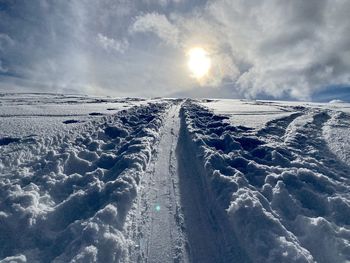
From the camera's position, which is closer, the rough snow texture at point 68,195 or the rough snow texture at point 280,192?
the rough snow texture at point 68,195

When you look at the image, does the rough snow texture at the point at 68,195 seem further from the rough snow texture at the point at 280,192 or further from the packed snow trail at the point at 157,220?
the rough snow texture at the point at 280,192

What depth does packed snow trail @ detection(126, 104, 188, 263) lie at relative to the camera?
6883mm

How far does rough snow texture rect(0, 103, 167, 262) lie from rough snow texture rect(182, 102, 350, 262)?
2864 millimetres

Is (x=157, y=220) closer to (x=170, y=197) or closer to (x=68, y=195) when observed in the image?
(x=170, y=197)

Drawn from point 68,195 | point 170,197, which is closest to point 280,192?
point 170,197

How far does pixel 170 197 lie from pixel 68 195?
3.10 m

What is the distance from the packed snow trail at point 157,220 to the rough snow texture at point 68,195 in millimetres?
294

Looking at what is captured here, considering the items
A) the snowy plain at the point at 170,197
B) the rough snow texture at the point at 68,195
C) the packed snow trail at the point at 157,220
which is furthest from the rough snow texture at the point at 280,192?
the rough snow texture at the point at 68,195

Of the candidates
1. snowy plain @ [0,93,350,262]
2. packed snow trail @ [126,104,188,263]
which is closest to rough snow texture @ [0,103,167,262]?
snowy plain @ [0,93,350,262]

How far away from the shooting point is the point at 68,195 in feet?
29.7

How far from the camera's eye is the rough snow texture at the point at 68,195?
6.84 metres

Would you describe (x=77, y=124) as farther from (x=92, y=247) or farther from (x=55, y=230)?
(x=92, y=247)

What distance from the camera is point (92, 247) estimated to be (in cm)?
666

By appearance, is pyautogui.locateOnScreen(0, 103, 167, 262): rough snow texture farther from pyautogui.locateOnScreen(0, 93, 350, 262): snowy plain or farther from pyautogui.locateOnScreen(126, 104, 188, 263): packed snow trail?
pyautogui.locateOnScreen(126, 104, 188, 263): packed snow trail
